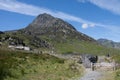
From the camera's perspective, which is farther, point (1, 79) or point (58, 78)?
point (58, 78)

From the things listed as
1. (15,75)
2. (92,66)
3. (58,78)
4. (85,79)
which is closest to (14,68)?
(15,75)

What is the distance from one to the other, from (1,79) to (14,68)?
7.31 meters

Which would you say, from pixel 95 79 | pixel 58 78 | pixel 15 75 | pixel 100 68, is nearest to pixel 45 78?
pixel 58 78

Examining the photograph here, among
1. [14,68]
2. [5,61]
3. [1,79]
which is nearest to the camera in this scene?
[1,79]

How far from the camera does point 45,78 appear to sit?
32.3 m

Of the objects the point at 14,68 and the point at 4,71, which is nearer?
the point at 4,71

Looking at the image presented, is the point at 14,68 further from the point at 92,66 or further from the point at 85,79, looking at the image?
the point at 92,66

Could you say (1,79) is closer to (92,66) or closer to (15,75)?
(15,75)

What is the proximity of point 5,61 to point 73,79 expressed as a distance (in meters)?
11.9

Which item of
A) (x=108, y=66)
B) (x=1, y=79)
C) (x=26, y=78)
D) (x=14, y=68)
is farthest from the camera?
(x=108, y=66)

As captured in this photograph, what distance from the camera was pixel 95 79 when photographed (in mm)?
33344

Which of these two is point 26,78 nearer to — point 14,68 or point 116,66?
point 14,68

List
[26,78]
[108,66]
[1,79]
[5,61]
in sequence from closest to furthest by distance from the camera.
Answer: [1,79]
[26,78]
[5,61]
[108,66]

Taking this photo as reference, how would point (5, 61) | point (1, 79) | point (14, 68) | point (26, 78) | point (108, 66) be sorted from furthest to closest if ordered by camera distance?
point (108, 66) → point (5, 61) → point (14, 68) → point (26, 78) → point (1, 79)
